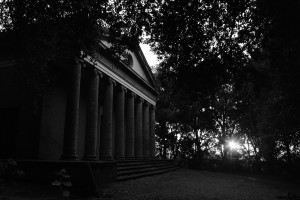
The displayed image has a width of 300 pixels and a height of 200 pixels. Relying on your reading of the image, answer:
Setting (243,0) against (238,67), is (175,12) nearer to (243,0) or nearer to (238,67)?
(243,0)

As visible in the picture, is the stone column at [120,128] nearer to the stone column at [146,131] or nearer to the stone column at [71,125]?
the stone column at [146,131]

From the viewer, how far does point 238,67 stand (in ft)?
29.0

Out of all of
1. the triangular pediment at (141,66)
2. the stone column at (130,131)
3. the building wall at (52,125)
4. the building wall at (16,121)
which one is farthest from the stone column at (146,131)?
the building wall at (16,121)

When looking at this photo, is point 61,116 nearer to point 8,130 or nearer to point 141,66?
point 8,130

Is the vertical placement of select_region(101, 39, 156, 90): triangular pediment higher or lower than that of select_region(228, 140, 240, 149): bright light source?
higher

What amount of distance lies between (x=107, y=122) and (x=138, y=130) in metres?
7.03

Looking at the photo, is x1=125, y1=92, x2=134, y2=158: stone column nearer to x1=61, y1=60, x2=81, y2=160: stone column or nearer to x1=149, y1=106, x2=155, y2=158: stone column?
x1=149, y1=106, x2=155, y2=158: stone column

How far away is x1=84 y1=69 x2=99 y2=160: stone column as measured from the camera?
1640cm

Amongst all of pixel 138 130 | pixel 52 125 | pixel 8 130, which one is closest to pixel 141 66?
pixel 138 130

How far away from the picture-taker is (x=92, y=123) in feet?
55.5

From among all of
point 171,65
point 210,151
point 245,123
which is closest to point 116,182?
point 171,65

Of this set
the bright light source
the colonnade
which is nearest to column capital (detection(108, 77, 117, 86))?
the colonnade

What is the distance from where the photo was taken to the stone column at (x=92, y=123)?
53.8ft

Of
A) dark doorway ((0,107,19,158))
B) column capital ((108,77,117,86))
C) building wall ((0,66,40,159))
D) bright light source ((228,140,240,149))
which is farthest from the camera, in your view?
bright light source ((228,140,240,149))
